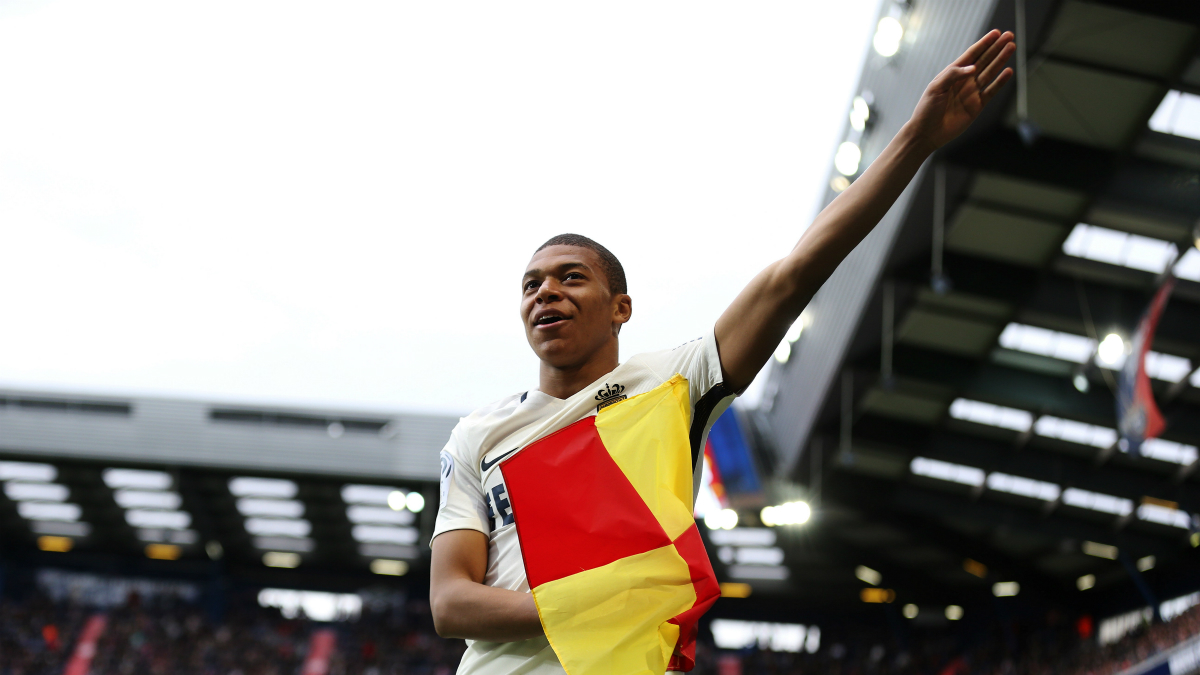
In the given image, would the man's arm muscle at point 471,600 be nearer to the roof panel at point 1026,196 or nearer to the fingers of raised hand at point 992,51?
the fingers of raised hand at point 992,51

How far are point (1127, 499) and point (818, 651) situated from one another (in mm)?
15523

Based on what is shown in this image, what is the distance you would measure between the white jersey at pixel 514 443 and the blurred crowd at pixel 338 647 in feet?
102

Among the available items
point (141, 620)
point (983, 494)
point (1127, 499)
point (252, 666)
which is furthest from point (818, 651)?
point (141, 620)

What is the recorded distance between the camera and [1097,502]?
23969mm

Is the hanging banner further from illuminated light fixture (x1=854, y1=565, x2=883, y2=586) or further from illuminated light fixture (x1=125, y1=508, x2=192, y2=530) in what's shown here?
illuminated light fixture (x1=125, y1=508, x2=192, y2=530)

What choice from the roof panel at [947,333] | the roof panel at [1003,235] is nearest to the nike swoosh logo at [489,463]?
the roof panel at [1003,235]

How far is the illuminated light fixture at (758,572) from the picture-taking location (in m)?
33.0

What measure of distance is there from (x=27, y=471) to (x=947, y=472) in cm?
2761

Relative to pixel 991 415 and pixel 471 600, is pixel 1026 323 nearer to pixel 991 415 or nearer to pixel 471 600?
pixel 991 415

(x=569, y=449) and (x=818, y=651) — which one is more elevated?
(x=818, y=651)

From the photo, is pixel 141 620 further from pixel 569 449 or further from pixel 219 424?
pixel 569 449

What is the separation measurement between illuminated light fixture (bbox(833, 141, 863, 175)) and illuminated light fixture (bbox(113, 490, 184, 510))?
77.5 feet

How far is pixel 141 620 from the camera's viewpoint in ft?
110

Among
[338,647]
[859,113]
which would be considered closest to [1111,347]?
[859,113]
